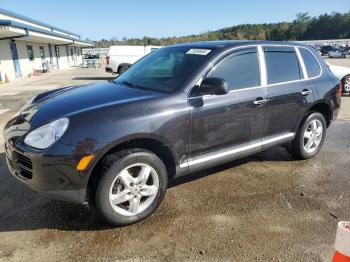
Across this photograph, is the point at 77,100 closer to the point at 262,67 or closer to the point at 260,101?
the point at 260,101

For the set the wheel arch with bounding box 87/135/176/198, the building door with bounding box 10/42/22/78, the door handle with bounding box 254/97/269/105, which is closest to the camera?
the wheel arch with bounding box 87/135/176/198

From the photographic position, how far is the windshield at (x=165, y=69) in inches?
145

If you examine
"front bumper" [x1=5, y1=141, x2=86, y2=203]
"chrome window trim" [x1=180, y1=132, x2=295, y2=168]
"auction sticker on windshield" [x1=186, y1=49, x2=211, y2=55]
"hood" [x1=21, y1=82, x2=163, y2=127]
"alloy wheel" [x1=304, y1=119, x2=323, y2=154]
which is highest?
"auction sticker on windshield" [x1=186, y1=49, x2=211, y2=55]

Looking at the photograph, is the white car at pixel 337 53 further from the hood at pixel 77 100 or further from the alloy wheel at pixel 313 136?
the hood at pixel 77 100

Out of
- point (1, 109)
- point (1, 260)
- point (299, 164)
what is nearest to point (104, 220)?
point (1, 260)

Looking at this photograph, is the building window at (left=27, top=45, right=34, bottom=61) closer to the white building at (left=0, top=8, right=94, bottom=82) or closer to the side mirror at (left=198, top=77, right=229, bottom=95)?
the white building at (left=0, top=8, right=94, bottom=82)

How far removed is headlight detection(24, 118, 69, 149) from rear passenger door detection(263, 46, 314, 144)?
2510mm

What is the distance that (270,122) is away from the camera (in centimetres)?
428

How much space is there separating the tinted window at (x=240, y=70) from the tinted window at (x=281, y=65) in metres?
0.23

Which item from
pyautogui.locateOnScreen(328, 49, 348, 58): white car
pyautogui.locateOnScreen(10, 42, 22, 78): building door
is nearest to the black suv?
pyautogui.locateOnScreen(10, 42, 22, 78): building door

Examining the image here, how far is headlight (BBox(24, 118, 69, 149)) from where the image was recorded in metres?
2.88

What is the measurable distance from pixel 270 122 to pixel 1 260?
328cm

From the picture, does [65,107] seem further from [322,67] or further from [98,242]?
[322,67]

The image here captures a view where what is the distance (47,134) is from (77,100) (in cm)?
63
